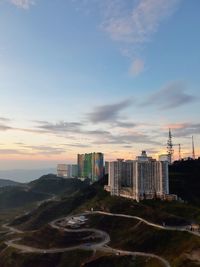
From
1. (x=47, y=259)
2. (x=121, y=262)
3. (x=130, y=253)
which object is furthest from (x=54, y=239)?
→ (x=121, y=262)

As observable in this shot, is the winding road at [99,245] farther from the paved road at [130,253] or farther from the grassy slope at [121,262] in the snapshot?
the grassy slope at [121,262]

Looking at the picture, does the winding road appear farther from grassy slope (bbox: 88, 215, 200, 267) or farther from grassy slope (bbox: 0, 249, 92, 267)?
grassy slope (bbox: 0, 249, 92, 267)

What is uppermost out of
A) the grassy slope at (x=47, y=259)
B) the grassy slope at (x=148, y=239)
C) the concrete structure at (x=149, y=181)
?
the concrete structure at (x=149, y=181)

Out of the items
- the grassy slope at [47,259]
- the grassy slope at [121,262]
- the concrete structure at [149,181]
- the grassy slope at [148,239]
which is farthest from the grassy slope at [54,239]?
the concrete structure at [149,181]

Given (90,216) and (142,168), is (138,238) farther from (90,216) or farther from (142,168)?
(142,168)

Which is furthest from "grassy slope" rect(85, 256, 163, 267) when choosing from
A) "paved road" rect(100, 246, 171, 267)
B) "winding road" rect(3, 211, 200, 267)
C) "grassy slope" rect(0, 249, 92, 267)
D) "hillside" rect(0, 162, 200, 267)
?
"grassy slope" rect(0, 249, 92, 267)

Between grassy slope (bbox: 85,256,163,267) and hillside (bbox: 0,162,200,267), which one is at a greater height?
hillside (bbox: 0,162,200,267)

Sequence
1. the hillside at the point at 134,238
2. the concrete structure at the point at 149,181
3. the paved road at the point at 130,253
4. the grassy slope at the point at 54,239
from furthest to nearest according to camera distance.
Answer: the concrete structure at the point at 149,181
the grassy slope at the point at 54,239
the hillside at the point at 134,238
the paved road at the point at 130,253

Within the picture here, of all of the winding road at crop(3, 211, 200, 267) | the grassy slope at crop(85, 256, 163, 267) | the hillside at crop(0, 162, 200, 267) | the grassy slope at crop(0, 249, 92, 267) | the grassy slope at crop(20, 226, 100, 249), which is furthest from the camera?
the grassy slope at crop(20, 226, 100, 249)

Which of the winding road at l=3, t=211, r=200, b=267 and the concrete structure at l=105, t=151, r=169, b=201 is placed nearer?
the winding road at l=3, t=211, r=200, b=267

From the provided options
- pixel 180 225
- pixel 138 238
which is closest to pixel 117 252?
pixel 138 238

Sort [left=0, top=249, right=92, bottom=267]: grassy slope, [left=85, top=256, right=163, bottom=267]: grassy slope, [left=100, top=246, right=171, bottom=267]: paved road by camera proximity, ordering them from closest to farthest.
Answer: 1. [left=100, top=246, right=171, bottom=267]: paved road
2. [left=85, top=256, right=163, bottom=267]: grassy slope
3. [left=0, top=249, right=92, bottom=267]: grassy slope
